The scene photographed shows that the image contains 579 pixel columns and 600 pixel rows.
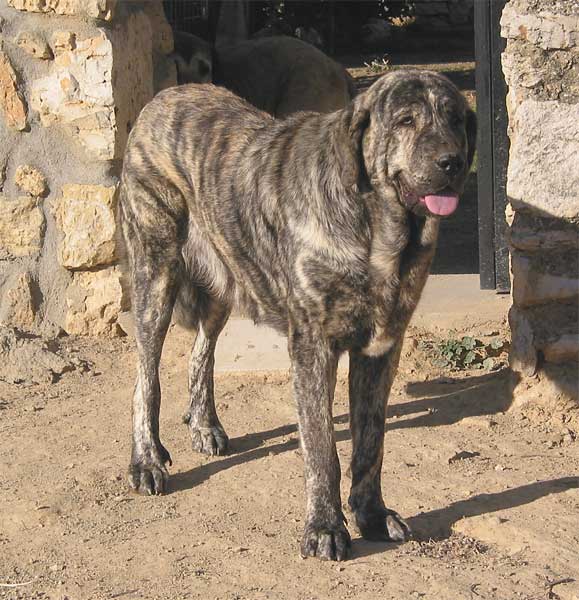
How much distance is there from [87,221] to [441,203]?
2.90 m

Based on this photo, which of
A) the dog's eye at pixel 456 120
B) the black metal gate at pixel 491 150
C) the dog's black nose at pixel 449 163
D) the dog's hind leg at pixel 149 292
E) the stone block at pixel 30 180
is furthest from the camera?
the black metal gate at pixel 491 150

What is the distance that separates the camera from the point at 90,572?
406 cm

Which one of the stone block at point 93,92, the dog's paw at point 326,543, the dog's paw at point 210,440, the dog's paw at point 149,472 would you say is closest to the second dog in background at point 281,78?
the stone block at point 93,92

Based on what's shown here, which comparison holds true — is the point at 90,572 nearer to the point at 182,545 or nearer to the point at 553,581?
the point at 182,545

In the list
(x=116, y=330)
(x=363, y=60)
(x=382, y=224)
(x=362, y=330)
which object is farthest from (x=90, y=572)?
(x=363, y=60)

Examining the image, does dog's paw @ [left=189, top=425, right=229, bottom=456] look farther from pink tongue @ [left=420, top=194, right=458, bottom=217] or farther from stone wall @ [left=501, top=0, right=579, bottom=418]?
pink tongue @ [left=420, top=194, right=458, bottom=217]

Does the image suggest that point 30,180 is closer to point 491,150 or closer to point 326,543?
point 491,150

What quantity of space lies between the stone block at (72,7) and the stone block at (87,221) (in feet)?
2.83

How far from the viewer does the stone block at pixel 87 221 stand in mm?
6387

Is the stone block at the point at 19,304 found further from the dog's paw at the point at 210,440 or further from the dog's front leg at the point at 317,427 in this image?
the dog's front leg at the point at 317,427

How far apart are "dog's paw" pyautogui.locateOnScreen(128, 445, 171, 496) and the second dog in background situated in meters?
3.68

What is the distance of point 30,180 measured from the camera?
640cm

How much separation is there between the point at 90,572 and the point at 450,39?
1344 centimetres

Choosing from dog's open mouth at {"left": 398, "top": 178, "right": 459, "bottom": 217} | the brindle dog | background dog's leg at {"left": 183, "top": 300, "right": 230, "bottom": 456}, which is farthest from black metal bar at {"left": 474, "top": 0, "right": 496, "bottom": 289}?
dog's open mouth at {"left": 398, "top": 178, "right": 459, "bottom": 217}
